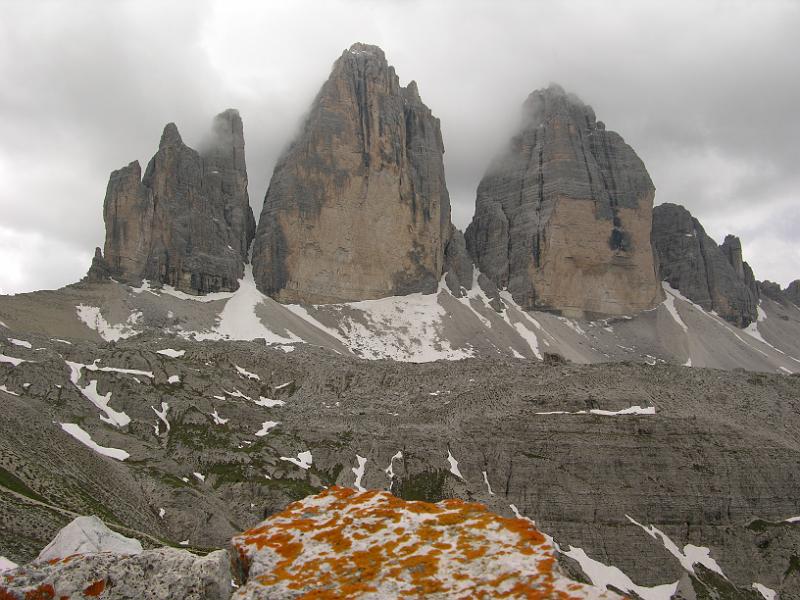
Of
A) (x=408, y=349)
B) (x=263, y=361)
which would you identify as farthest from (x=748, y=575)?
(x=408, y=349)

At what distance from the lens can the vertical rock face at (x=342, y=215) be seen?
7279 inches

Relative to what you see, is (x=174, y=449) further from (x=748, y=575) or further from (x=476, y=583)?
(x=476, y=583)

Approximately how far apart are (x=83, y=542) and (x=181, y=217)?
174 metres

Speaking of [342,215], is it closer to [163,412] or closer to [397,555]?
[163,412]

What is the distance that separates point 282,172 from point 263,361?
87904mm

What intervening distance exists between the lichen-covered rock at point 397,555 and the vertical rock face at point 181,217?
541ft

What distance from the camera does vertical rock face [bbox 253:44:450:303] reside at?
18488 centimetres

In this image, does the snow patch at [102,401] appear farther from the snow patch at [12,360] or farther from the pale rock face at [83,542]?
the pale rock face at [83,542]

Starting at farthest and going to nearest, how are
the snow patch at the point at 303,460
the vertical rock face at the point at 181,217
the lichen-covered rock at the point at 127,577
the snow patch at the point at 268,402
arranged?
the vertical rock face at the point at 181,217 → the snow patch at the point at 268,402 → the snow patch at the point at 303,460 → the lichen-covered rock at the point at 127,577

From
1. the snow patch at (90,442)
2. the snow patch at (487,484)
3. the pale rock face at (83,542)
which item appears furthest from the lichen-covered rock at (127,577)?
the snow patch at (487,484)

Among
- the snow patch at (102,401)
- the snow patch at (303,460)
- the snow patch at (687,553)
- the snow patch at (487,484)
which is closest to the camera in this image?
the snow patch at (687,553)

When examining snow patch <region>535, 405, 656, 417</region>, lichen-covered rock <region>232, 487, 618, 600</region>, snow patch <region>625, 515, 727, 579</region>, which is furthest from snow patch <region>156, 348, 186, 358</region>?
lichen-covered rock <region>232, 487, 618, 600</region>

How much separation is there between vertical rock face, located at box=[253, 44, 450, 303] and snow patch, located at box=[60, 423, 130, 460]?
100 m

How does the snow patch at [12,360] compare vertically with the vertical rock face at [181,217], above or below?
below
